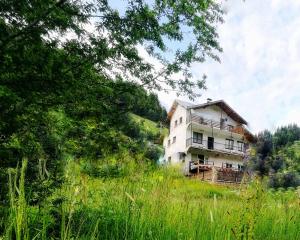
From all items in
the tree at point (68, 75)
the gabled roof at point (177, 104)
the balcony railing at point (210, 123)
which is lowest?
the tree at point (68, 75)

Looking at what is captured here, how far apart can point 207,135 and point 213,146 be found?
1582mm

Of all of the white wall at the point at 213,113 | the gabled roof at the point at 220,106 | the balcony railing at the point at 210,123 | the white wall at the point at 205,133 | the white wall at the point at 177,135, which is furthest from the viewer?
the white wall at the point at 213,113

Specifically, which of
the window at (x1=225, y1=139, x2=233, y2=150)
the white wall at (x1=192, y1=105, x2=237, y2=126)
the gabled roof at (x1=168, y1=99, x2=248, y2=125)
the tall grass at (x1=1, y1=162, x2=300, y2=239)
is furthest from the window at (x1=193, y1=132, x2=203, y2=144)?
the tall grass at (x1=1, y1=162, x2=300, y2=239)

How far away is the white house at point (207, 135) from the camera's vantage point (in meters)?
46.5

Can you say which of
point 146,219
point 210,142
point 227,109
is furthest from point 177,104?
point 146,219

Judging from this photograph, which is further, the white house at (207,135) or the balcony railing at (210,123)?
the white house at (207,135)

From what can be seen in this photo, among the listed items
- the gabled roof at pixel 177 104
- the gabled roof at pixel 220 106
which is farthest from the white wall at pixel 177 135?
the gabled roof at pixel 220 106

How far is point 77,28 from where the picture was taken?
5730 millimetres

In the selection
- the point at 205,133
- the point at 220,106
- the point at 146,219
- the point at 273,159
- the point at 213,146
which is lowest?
the point at 146,219

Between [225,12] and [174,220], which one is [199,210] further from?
[225,12]

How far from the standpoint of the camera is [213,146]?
47969mm

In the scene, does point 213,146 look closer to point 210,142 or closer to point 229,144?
point 210,142

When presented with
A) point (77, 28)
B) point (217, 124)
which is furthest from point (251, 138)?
point (77, 28)

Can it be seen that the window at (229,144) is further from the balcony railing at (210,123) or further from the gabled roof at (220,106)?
the gabled roof at (220,106)
